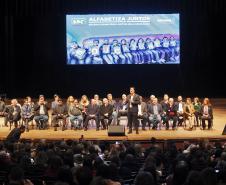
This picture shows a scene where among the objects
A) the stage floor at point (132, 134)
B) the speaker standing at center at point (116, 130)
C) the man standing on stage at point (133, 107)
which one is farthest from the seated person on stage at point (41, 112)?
the man standing on stage at point (133, 107)

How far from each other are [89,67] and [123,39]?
2.83m

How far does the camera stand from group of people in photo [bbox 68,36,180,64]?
2425 centimetres

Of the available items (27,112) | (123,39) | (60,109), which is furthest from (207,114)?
(123,39)

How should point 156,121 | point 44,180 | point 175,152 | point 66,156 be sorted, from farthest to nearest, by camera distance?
point 156,121 → point 175,152 → point 66,156 → point 44,180

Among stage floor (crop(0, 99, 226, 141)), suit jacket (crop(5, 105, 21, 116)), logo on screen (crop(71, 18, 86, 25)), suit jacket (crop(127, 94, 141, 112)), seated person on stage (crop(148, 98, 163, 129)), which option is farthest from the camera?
logo on screen (crop(71, 18, 86, 25))

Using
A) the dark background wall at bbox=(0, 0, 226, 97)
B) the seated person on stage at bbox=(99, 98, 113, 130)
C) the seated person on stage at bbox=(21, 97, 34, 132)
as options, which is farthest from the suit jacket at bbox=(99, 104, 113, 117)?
the dark background wall at bbox=(0, 0, 226, 97)

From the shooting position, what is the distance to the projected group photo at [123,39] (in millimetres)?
24281

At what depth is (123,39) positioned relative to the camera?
79.9 feet

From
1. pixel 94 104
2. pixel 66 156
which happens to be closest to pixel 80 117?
pixel 94 104

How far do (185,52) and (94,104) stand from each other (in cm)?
870

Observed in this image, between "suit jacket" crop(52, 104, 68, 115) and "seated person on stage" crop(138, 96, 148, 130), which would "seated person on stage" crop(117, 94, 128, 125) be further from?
"suit jacket" crop(52, 104, 68, 115)

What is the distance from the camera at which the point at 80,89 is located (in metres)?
26.4

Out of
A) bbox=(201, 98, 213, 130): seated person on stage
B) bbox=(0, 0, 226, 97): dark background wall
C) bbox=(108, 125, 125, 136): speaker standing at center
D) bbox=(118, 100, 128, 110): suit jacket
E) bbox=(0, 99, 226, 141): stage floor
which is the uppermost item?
bbox=(0, 0, 226, 97): dark background wall

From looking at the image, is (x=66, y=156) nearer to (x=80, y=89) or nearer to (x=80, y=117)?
(x=80, y=117)
